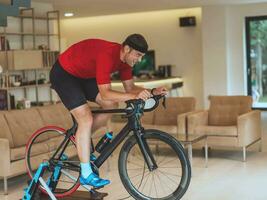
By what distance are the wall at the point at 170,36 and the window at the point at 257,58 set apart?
1.17m

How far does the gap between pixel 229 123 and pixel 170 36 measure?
575 cm

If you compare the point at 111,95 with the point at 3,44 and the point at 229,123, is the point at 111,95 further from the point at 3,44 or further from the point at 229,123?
the point at 3,44

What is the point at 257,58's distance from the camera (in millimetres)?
11672

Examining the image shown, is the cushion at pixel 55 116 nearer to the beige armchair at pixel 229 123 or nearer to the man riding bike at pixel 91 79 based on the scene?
the beige armchair at pixel 229 123

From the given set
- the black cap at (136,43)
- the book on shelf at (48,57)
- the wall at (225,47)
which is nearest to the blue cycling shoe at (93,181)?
the black cap at (136,43)

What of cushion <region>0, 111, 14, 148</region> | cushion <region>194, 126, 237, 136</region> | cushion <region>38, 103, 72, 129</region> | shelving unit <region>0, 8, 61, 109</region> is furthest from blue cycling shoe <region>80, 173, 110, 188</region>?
shelving unit <region>0, 8, 61, 109</region>

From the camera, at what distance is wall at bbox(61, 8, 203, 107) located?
11961 millimetres

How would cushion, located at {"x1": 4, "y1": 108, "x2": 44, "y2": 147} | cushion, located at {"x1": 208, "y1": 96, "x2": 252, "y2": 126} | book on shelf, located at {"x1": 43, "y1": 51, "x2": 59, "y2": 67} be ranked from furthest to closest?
book on shelf, located at {"x1": 43, "y1": 51, "x2": 59, "y2": 67}
cushion, located at {"x1": 208, "y1": 96, "x2": 252, "y2": 126}
cushion, located at {"x1": 4, "y1": 108, "x2": 44, "y2": 147}

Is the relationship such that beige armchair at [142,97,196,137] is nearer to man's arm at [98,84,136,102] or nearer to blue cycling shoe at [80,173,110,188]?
blue cycling shoe at [80,173,110,188]

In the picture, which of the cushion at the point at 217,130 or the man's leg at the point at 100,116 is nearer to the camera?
the man's leg at the point at 100,116

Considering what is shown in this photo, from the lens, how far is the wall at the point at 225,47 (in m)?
11.1

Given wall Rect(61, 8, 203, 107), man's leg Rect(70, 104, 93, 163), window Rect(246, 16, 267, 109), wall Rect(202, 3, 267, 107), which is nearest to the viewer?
man's leg Rect(70, 104, 93, 163)

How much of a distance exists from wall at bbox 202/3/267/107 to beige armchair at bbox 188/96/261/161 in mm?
4236

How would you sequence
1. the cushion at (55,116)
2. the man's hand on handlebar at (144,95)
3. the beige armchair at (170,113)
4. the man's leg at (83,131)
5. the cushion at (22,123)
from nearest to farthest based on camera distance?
1. the man's hand on handlebar at (144,95)
2. the man's leg at (83,131)
3. the cushion at (22,123)
4. the cushion at (55,116)
5. the beige armchair at (170,113)
